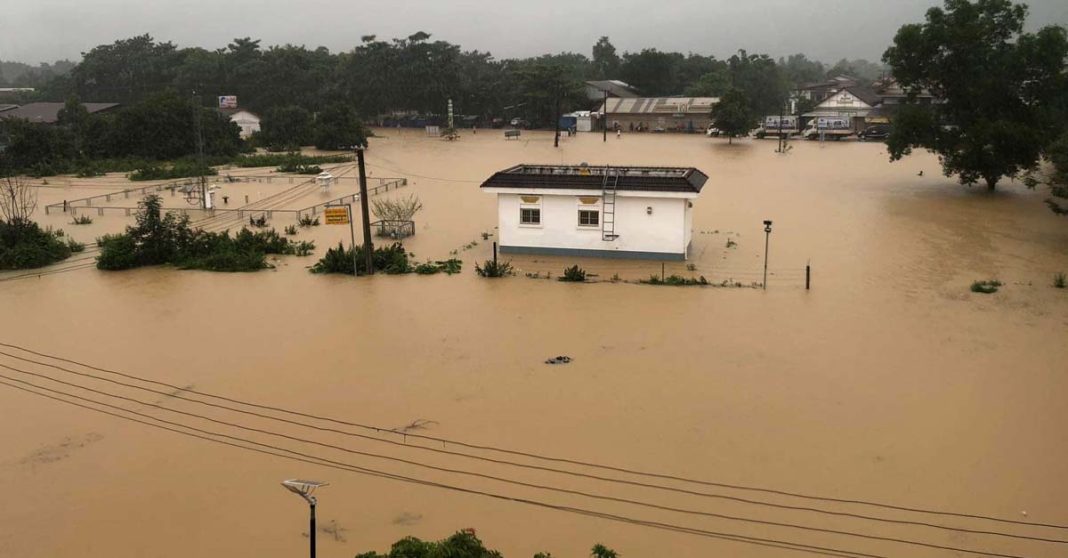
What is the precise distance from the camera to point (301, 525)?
8.91 meters

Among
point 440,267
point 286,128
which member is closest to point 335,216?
point 440,267

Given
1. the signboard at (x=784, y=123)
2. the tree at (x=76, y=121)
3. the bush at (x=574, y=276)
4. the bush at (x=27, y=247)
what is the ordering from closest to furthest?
the bush at (x=574, y=276) < the bush at (x=27, y=247) < the tree at (x=76, y=121) < the signboard at (x=784, y=123)

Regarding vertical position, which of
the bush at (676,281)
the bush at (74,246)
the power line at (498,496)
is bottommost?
the power line at (498,496)

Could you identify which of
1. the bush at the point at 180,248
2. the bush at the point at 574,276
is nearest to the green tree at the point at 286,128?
the bush at the point at 180,248

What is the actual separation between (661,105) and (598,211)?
150 feet

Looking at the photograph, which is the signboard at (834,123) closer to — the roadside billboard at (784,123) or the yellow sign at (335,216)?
the roadside billboard at (784,123)

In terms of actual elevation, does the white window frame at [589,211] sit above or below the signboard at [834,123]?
below

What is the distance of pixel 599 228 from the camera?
2003cm

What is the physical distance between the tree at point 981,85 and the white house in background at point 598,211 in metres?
13.6

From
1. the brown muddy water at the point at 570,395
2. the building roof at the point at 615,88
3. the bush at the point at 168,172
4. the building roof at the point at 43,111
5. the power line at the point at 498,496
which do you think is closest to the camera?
the power line at the point at 498,496

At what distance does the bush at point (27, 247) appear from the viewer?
20625 millimetres

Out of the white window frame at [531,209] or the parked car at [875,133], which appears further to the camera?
the parked car at [875,133]

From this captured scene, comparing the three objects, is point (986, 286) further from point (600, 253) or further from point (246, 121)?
point (246, 121)

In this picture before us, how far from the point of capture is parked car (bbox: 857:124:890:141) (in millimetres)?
54906
